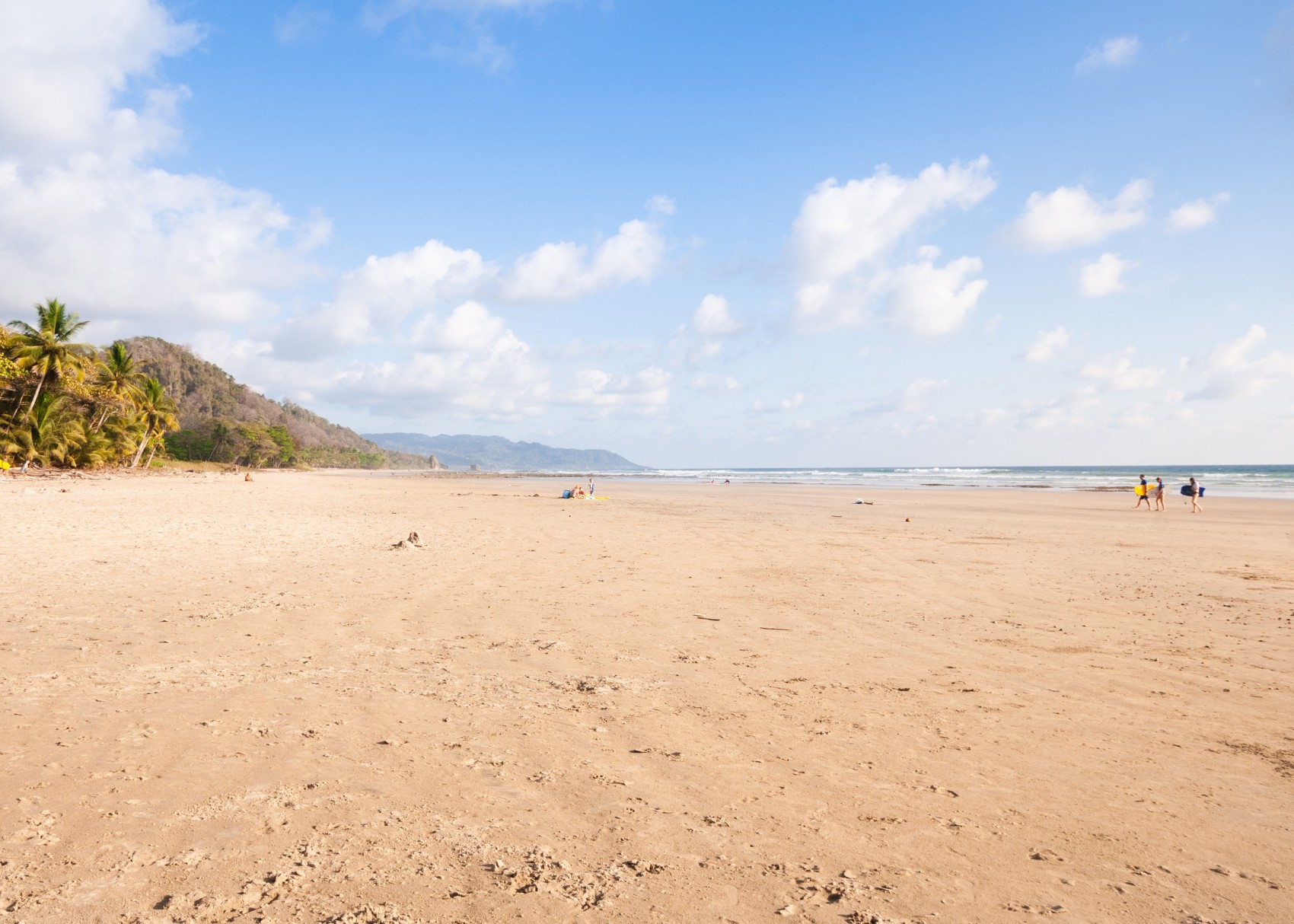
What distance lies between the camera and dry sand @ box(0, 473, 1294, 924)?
2.92 metres

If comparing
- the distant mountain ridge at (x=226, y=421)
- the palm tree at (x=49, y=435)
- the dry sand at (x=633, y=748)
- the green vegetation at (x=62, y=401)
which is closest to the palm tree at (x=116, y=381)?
the green vegetation at (x=62, y=401)

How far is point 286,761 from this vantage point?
4.03 metres

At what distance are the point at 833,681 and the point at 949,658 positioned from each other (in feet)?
4.93

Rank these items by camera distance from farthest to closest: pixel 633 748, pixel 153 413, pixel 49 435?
1. pixel 153 413
2. pixel 49 435
3. pixel 633 748

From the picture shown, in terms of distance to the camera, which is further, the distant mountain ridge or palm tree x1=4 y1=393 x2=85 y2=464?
the distant mountain ridge

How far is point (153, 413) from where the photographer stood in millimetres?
A: 60969

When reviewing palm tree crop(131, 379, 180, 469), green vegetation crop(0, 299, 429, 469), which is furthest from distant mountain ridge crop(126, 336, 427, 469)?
palm tree crop(131, 379, 180, 469)

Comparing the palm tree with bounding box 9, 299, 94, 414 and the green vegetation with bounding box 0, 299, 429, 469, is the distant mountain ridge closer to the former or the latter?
the green vegetation with bounding box 0, 299, 429, 469

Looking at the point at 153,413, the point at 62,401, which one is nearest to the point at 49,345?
the point at 62,401

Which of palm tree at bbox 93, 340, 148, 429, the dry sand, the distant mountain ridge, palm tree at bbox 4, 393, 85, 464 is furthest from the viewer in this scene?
the distant mountain ridge

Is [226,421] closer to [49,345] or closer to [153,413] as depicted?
[153,413]

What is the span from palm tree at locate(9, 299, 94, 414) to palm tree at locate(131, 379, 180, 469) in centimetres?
1001

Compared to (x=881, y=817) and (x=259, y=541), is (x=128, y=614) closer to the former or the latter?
(x=259, y=541)

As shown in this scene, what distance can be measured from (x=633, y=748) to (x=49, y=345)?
5642 centimetres
